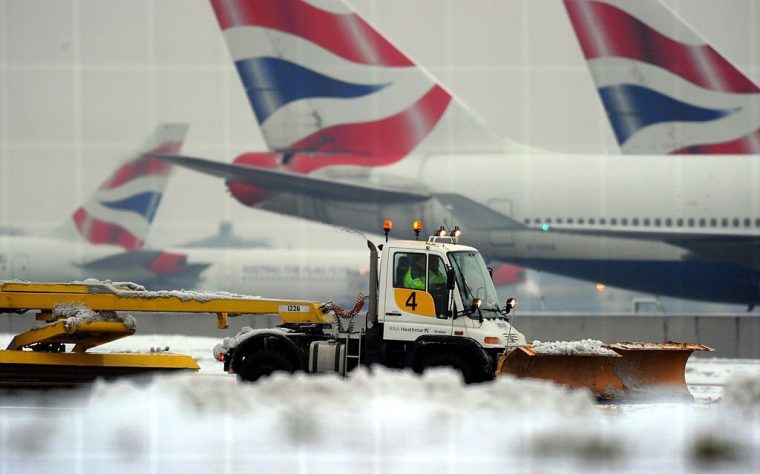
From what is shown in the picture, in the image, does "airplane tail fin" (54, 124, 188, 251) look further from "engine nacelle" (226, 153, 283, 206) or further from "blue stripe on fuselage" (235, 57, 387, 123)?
"blue stripe on fuselage" (235, 57, 387, 123)

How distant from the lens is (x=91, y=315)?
14.4m

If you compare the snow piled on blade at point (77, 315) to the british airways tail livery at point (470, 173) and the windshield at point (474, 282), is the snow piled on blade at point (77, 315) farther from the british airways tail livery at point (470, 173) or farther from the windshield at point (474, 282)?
the british airways tail livery at point (470, 173)

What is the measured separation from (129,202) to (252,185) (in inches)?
106

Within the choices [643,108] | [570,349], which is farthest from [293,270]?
[570,349]

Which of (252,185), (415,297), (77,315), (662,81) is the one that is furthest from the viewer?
(252,185)

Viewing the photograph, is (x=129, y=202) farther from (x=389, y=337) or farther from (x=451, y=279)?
(x=451, y=279)

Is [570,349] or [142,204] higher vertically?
[142,204]

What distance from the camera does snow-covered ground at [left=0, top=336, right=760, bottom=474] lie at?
384 inches

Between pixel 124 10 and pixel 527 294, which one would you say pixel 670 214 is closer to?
pixel 527 294

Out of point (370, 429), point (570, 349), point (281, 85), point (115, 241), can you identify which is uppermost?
point (281, 85)

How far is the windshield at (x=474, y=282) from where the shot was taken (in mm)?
14094

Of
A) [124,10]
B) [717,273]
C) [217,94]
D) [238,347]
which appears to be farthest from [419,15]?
[238,347]

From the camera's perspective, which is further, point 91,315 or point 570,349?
point 91,315

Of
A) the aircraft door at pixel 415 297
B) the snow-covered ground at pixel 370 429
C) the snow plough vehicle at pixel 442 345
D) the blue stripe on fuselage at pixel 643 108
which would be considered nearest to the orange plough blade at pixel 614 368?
the snow plough vehicle at pixel 442 345
